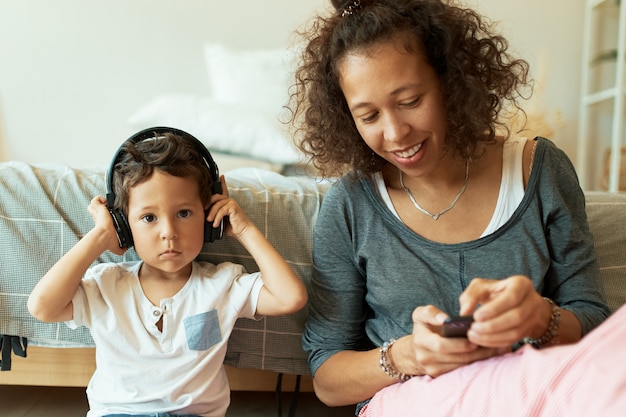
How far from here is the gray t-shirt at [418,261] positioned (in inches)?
36.3

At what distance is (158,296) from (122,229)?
126mm

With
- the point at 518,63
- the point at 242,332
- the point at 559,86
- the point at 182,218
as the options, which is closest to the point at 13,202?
the point at 182,218

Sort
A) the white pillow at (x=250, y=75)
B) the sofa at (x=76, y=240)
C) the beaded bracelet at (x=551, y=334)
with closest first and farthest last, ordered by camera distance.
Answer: the beaded bracelet at (x=551, y=334) → the sofa at (x=76, y=240) → the white pillow at (x=250, y=75)

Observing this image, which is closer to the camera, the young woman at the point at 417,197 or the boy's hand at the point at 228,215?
the young woman at the point at 417,197

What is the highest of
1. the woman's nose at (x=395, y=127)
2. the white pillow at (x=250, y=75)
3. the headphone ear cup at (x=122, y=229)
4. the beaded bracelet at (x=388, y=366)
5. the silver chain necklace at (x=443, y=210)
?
the white pillow at (x=250, y=75)

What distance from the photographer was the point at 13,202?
1.08 meters

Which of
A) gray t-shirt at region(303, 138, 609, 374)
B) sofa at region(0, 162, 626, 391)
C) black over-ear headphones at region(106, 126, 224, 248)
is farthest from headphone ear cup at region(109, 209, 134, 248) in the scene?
gray t-shirt at region(303, 138, 609, 374)

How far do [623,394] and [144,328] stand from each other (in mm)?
691

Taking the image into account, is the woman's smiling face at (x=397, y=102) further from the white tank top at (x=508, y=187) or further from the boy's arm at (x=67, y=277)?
the boy's arm at (x=67, y=277)

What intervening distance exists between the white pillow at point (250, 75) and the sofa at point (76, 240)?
1.14 m

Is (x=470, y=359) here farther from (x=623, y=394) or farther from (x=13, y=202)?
(x=13, y=202)

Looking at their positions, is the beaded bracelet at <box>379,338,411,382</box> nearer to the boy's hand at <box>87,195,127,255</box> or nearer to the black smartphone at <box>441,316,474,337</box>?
the black smartphone at <box>441,316,474,337</box>

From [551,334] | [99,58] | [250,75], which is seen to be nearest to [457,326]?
[551,334]

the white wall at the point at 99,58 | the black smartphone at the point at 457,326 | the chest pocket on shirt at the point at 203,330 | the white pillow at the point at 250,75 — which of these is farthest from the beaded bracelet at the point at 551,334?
the white wall at the point at 99,58
